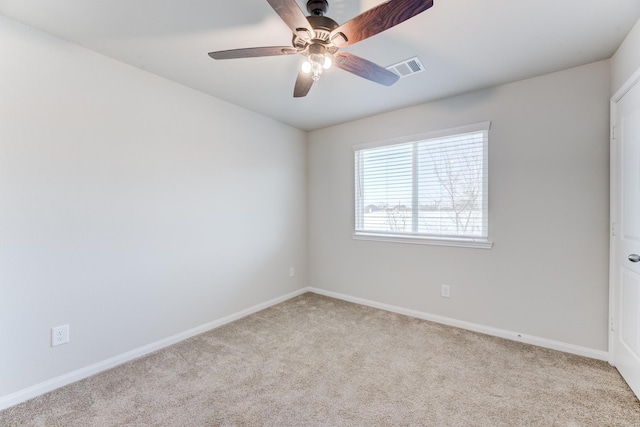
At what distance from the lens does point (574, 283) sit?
2.38 m

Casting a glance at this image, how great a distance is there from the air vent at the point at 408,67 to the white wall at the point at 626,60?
1277 millimetres

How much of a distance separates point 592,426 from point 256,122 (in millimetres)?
3677

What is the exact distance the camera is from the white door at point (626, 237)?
1.84 metres

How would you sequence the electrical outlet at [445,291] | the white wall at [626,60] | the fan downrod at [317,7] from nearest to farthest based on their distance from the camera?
the fan downrod at [317,7] < the white wall at [626,60] < the electrical outlet at [445,291]

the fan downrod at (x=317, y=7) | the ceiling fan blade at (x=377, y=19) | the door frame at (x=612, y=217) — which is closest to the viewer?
the ceiling fan blade at (x=377, y=19)

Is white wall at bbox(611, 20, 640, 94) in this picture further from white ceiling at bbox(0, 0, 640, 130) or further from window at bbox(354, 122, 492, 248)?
window at bbox(354, 122, 492, 248)

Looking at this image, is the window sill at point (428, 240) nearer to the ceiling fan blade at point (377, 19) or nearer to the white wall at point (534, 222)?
the white wall at point (534, 222)

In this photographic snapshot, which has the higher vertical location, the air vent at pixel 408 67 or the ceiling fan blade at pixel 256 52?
the air vent at pixel 408 67

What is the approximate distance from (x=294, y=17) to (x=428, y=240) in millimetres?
2505

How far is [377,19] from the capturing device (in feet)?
4.35

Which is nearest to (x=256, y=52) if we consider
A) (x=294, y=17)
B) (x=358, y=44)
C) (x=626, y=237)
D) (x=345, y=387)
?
(x=294, y=17)

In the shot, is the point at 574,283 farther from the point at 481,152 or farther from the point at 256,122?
the point at 256,122

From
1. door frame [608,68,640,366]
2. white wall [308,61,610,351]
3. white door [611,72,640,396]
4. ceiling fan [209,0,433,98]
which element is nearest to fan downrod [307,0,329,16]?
ceiling fan [209,0,433,98]

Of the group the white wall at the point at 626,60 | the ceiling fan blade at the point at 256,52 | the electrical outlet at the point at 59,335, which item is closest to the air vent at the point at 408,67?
the ceiling fan blade at the point at 256,52
